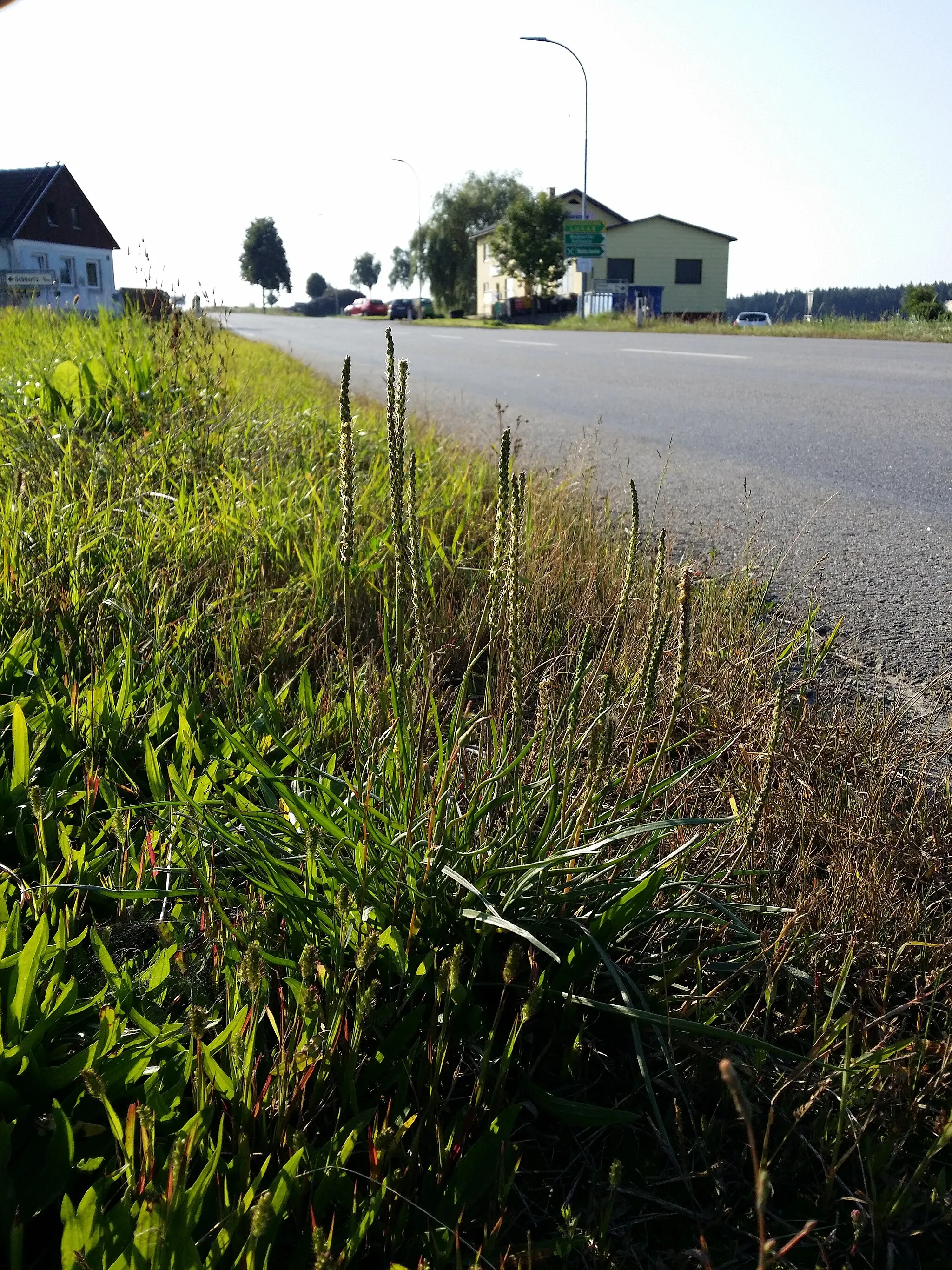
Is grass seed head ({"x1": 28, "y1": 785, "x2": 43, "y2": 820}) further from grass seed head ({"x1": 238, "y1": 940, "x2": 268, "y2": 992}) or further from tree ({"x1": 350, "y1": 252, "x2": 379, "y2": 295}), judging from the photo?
tree ({"x1": 350, "y1": 252, "x2": 379, "y2": 295})

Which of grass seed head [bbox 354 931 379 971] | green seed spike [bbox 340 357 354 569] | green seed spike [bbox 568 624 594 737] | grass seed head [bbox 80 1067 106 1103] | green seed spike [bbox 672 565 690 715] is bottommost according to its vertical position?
grass seed head [bbox 354 931 379 971]

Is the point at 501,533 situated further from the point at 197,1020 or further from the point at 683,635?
the point at 197,1020

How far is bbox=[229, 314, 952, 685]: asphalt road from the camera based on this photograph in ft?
11.4

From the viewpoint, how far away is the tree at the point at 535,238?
5522 centimetres

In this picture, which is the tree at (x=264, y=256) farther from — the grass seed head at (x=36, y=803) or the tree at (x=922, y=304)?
the grass seed head at (x=36, y=803)

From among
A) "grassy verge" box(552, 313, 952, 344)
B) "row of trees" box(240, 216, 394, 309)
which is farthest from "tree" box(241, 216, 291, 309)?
"grassy verge" box(552, 313, 952, 344)

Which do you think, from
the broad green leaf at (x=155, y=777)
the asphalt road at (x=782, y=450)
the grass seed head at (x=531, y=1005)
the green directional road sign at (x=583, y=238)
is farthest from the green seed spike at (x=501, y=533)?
the green directional road sign at (x=583, y=238)

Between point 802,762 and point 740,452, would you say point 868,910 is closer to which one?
point 802,762

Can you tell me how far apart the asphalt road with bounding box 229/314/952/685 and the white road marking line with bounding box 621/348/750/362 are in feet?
0.27

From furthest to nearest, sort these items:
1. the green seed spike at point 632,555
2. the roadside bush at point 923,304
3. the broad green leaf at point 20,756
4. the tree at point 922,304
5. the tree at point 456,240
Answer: the tree at point 456,240
the tree at point 922,304
the roadside bush at point 923,304
the broad green leaf at point 20,756
the green seed spike at point 632,555

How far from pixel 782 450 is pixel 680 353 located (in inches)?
376

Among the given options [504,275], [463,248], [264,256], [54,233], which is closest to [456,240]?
[463,248]

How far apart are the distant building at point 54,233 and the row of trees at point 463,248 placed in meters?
9.72

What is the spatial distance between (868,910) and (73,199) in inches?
2482
